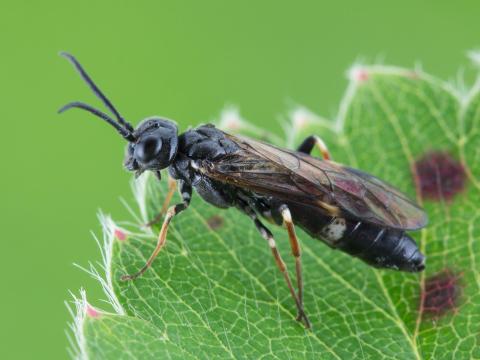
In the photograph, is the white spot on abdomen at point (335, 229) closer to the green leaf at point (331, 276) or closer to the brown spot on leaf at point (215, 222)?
the green leaf at point (331, 276)

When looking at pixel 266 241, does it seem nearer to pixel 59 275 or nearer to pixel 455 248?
pixel 455 248

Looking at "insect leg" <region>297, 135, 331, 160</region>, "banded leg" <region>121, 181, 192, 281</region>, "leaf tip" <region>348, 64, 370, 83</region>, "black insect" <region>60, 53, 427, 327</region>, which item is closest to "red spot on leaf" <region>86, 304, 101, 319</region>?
"banded leg" <region>121, 181, 192, 281</region>

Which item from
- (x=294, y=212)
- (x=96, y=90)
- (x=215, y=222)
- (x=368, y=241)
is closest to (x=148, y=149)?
(x=96, y=90)

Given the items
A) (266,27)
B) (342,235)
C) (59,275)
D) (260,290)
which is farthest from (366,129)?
(266,27)

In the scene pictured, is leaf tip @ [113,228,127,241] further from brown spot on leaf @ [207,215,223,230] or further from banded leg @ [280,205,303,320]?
banded leg @ [280,205,303,320]

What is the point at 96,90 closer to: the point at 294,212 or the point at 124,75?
the point at 294,212

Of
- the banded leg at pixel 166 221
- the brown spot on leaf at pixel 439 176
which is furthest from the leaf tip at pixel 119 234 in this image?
the brown spot on leaf at pixel 439 176
